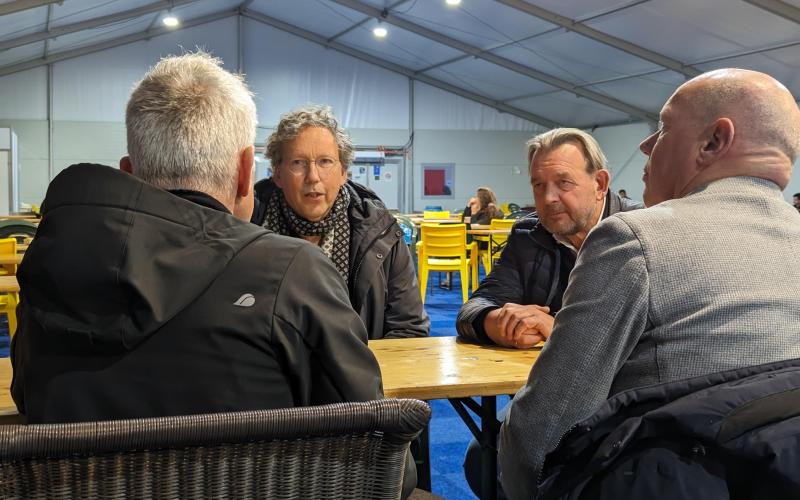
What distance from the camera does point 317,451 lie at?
81 centimetres

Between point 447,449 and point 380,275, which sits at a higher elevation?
point 380,275

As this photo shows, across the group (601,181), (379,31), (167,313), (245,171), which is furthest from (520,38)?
(167,313)

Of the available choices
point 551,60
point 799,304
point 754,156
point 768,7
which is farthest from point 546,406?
point 551,60

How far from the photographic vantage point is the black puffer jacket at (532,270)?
7.63 ft

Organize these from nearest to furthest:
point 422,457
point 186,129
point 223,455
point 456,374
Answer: point 223,455 < point 186,129 < point 456,374 < point 422,457

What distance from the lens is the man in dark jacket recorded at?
7.52ft

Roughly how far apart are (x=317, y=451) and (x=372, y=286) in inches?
61.4

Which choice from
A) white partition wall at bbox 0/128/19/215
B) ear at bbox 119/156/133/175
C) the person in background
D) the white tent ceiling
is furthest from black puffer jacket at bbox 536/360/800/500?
white partition wall at bbox 0/128/19/215

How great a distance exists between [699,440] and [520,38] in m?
14.0

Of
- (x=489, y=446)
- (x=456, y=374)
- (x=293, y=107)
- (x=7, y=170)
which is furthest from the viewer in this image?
(x=293, y=107)

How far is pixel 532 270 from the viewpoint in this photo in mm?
2361

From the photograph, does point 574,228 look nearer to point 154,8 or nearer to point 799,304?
point 799,304

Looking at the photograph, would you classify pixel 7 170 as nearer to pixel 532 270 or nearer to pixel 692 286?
pixel 532 270

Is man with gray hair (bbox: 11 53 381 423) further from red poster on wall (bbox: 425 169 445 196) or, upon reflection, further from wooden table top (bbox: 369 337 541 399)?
red poster on wall (bbox: 425 169 445 196)
